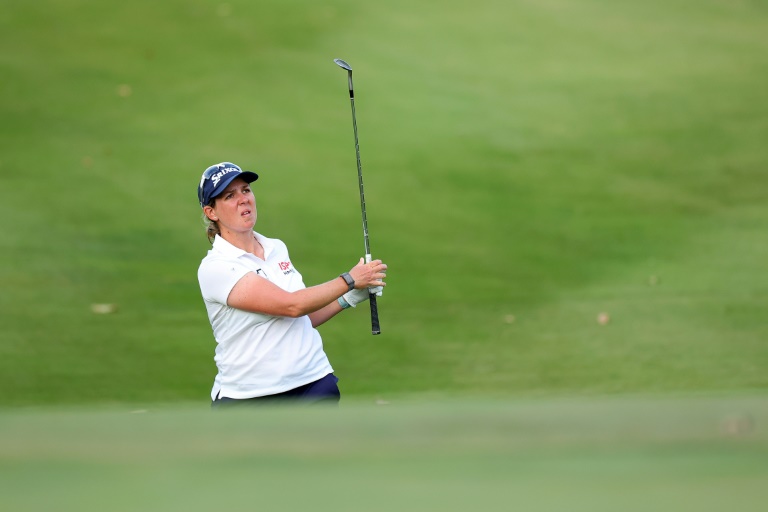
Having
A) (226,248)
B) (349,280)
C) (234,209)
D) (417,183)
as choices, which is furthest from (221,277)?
(417,183)

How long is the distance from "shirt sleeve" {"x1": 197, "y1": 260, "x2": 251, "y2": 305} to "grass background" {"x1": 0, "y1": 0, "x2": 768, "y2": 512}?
0.47m

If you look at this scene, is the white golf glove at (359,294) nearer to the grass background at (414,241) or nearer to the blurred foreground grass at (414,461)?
the grass background at (414,241)

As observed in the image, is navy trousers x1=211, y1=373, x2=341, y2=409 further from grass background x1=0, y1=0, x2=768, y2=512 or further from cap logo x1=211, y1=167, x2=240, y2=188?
cap logo x1=211, y1=167, x2=240, y2=188

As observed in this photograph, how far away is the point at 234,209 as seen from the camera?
3.30 m

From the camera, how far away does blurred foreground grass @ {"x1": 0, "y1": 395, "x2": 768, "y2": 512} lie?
2.14 feet

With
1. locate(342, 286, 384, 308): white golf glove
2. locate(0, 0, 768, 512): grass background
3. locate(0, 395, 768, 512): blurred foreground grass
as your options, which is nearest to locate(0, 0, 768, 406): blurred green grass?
locate(0, 0, 768, 512): grass background

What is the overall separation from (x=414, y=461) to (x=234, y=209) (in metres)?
2.66

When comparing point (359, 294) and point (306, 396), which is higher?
point (359, 294)

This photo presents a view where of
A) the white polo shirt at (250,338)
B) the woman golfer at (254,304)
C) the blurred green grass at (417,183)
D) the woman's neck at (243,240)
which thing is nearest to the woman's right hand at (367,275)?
the woman golfer at (254,304)

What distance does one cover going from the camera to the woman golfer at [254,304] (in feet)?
10.3

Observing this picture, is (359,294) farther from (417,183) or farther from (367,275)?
(417,183)

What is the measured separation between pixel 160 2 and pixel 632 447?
37.2 ft

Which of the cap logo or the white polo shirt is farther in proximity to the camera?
the cap logo

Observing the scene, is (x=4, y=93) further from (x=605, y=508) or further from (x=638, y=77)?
(x=605, y=508)
